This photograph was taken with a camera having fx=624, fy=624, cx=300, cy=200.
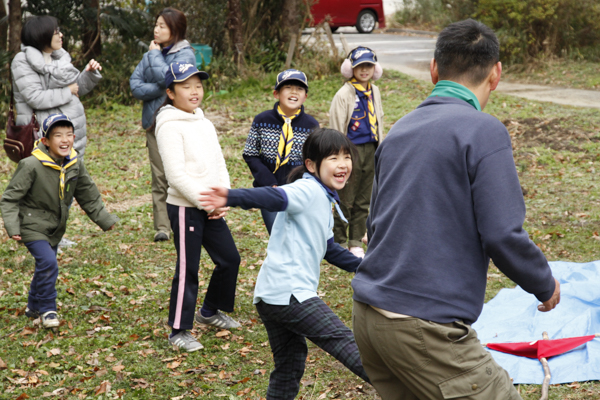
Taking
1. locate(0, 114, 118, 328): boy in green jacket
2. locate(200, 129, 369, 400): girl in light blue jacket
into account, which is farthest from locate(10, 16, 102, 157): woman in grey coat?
locate(200, 129, 369, 400): girl in light blue jacket

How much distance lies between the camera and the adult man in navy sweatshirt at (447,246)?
87.0 inches

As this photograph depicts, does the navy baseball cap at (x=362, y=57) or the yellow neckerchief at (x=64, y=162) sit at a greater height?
the navy baseball cap at (x=362, y=57)

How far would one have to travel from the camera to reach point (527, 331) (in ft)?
15.6

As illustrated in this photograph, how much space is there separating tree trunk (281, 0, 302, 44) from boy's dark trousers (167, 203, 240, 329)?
11.5 m

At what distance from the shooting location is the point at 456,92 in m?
2.43

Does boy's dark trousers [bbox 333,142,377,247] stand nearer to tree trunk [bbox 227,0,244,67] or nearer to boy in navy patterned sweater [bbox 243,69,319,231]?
boy in navy patterned sweater [bbox 243,69,319,231]

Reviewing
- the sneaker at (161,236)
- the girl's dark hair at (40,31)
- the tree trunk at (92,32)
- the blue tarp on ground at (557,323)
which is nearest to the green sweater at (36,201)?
the girl's dark hair at (40,31)

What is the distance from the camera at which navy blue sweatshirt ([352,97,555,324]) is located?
220 centimetres

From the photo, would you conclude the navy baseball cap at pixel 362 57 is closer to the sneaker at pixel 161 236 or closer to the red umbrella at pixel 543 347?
the sneaker at pixel 161 236

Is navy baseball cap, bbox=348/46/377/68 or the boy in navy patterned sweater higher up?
navy baseball cap, bbox=348/46/377/68

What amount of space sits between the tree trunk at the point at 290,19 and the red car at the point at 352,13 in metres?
6.98

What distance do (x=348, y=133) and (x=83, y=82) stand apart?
2817 mm

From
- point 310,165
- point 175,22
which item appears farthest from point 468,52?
point 175,22

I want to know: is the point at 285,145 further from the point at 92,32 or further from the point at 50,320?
the point at 92,32
